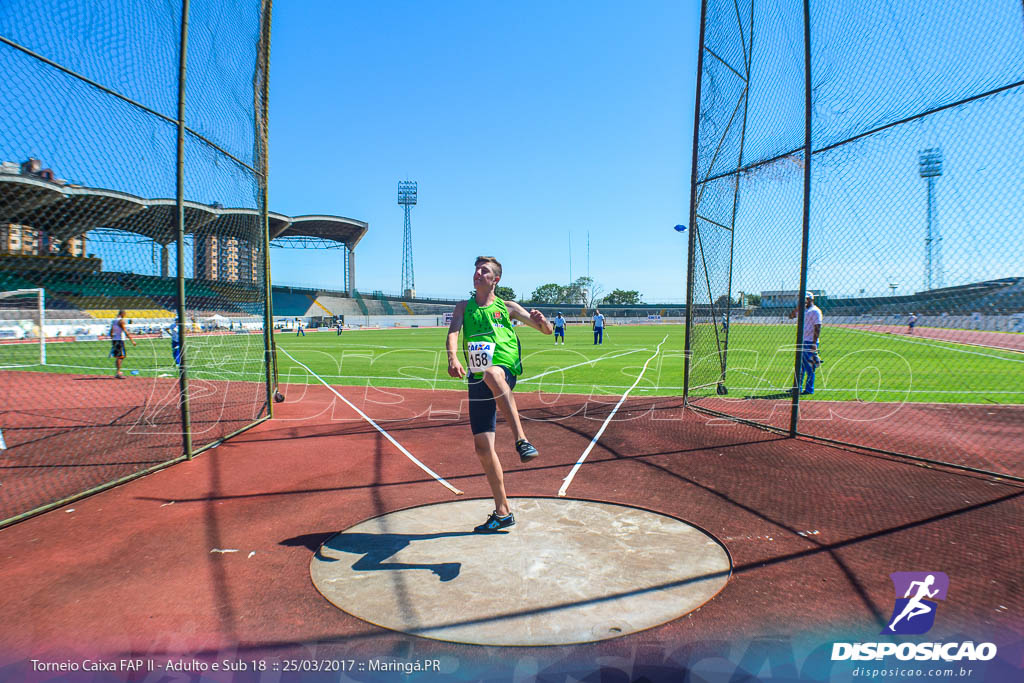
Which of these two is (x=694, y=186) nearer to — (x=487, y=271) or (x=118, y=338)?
(x=487, y=271)

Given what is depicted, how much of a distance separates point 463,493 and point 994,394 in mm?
12778

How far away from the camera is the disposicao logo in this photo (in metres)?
2.82

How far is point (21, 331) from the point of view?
2473 cm

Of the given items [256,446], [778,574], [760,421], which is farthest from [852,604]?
[256,446]

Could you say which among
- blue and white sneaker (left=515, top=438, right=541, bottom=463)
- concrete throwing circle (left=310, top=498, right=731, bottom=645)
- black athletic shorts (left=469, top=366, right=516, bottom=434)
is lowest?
concrete throwing circle (left=310, top=498, right=731, bottom=645)

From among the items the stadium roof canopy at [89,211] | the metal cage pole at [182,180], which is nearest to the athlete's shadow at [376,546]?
the metal cage pole at [182,180]

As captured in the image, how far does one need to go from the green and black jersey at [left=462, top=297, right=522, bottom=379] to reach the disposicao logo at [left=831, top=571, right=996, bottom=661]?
282 centimetres

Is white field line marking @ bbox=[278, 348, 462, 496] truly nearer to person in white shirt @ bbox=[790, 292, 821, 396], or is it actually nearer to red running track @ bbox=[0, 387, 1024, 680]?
red running track @ bbox=[0, 387, 1024, 680]

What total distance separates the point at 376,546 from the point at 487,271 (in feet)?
7.75

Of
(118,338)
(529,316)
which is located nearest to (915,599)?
(529,316)

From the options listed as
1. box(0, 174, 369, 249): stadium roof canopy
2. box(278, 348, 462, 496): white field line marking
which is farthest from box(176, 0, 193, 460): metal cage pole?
box(278, 348, 462, 496): white field line marking

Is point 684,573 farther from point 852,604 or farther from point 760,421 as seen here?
point 760,421

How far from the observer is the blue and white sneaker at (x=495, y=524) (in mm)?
4441

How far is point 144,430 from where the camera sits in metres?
9.12
